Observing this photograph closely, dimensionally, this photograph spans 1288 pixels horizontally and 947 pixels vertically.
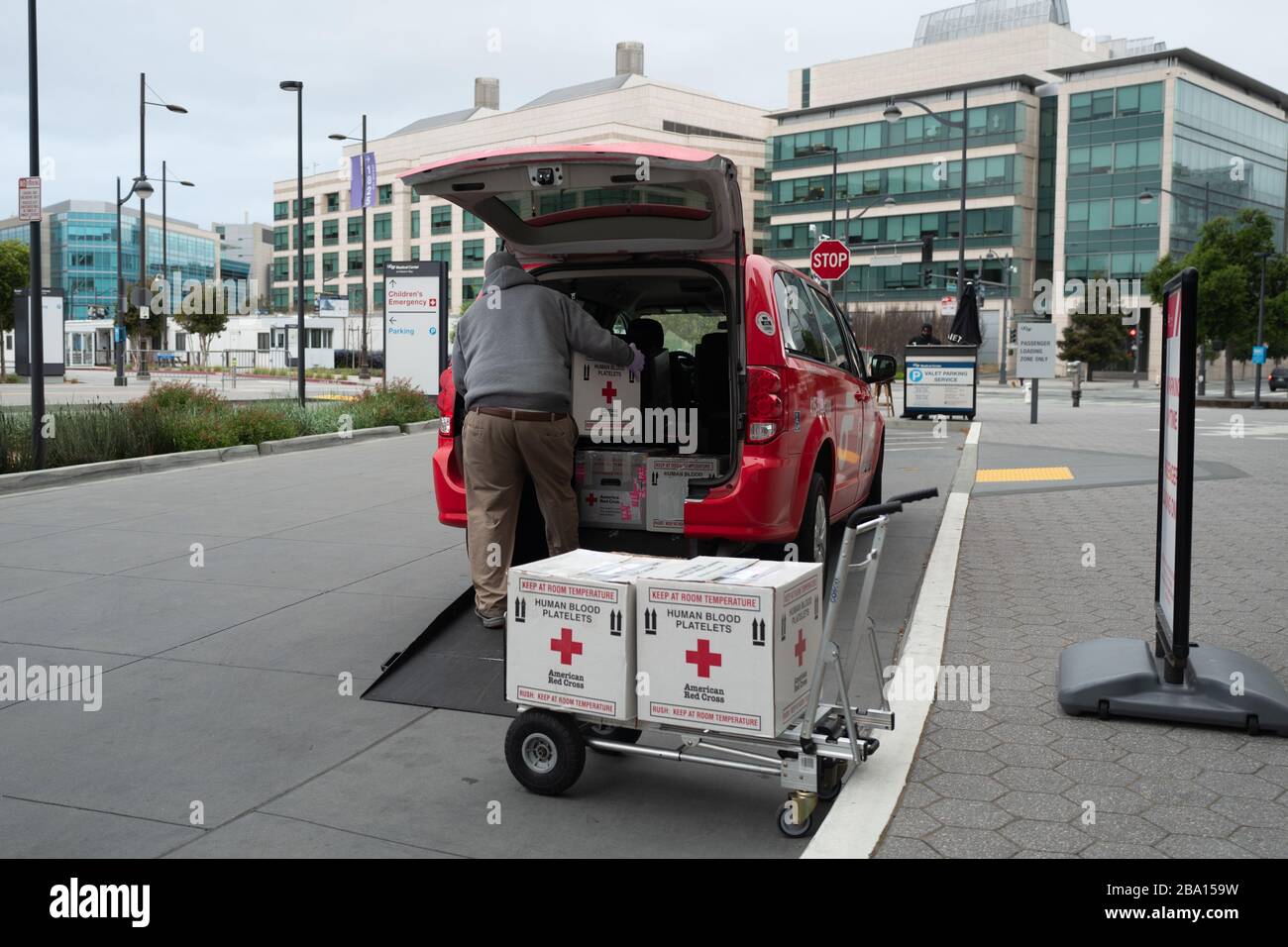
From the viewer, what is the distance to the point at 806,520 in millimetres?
6590

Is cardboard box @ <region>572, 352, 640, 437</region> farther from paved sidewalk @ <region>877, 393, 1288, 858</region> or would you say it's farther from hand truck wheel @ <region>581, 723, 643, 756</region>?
hand truck wheel @ <region>581, 723, 643, 756</region>

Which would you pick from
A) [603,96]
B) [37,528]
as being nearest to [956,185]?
[603,96]

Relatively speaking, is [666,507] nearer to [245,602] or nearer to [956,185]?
[245,602]

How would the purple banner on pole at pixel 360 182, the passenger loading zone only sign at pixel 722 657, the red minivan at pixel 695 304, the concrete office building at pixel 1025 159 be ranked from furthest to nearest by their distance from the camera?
the concrete office building at pixel 1025 159 < the purple banner on pole at pixel 360 182 < the red minivan at pixel 695 304 < the passenger loading zone only sign at pixel 722 657

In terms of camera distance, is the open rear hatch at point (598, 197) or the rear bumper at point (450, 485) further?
the rear bumper at point (450, 485)

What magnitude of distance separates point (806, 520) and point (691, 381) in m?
1.32

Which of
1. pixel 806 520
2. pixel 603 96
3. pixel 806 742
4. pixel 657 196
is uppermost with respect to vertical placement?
pixel 603 96

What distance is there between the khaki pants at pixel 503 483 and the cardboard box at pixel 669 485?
25.2 inches

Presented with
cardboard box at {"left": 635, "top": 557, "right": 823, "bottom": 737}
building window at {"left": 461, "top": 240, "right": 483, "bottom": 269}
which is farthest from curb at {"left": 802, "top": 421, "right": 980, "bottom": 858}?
building window at {"left": 461, "top": 240, "right": 483, "bottom": 269}

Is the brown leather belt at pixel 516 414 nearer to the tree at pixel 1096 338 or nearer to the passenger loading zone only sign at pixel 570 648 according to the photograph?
the passenger loading zone only sign at pixel 570 648

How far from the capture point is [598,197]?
19.7 ft

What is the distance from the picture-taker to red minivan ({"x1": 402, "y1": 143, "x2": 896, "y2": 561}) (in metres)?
5.55

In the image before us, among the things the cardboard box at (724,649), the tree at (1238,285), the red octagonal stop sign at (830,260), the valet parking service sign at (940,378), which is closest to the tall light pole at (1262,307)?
the tree at (1238,285)

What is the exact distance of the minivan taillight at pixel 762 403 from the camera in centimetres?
608
